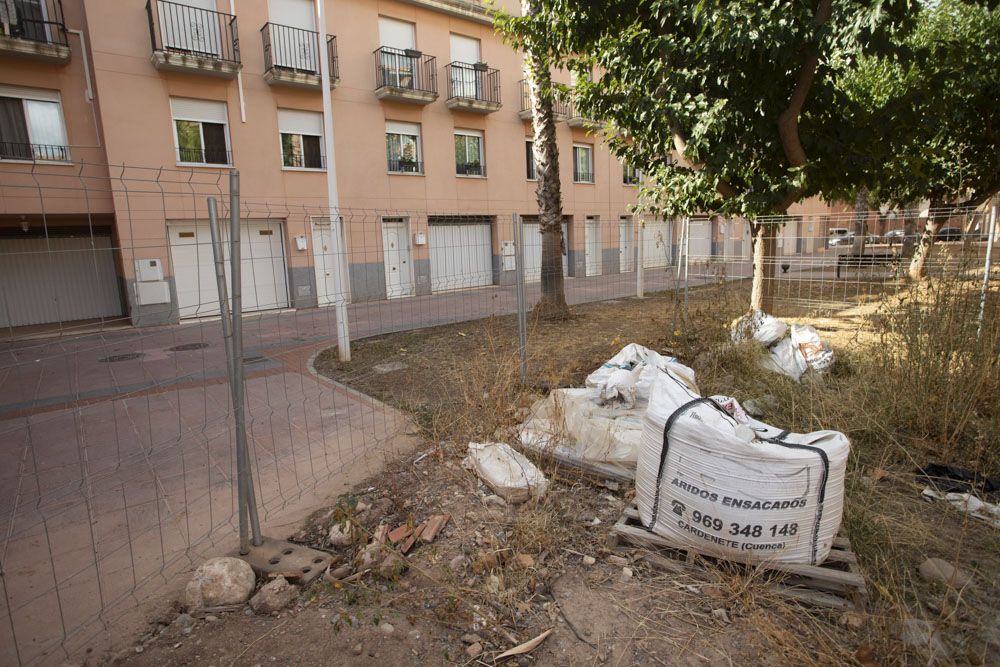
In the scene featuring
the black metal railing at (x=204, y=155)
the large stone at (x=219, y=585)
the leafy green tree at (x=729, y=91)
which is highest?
the black metal railing at (x=204, y=155)

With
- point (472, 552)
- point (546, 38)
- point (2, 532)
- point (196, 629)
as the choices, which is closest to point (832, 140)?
point (546, 38)

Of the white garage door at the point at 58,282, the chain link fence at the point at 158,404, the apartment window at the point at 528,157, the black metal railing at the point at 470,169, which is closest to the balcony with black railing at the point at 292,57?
the chain link fence at the point at 158,404

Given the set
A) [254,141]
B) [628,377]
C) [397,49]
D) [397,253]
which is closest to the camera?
[628,377]

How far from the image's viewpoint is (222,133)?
13055 mm

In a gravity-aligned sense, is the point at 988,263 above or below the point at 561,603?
above

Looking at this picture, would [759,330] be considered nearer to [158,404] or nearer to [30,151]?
[158,404]

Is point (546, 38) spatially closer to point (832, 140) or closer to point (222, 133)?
point (832, 140)

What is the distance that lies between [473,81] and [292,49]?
5835mm

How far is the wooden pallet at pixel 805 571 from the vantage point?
7.44 ft

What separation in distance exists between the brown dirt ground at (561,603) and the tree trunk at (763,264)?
16.0 feet

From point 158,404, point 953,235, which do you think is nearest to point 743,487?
point 953,235

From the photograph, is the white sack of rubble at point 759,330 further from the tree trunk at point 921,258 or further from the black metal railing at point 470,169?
the black metal railing at point 470,169

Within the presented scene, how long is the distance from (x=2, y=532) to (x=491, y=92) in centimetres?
1754

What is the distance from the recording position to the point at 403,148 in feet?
53.2
